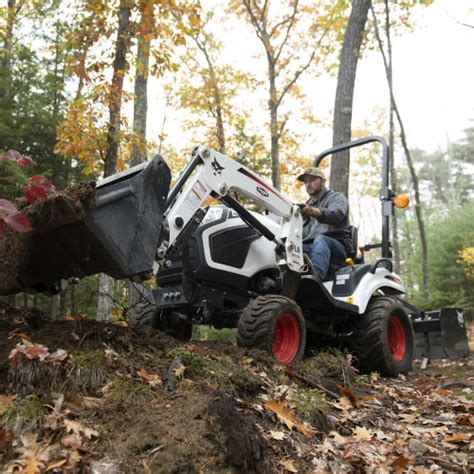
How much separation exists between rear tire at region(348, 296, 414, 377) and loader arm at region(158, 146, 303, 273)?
126 cm

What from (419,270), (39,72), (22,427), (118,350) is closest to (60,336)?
(118,350)

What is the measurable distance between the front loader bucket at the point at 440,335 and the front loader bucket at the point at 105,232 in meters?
5.21

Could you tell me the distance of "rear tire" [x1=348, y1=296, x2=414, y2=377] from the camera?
5734 millimetres

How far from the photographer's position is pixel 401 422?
383cm

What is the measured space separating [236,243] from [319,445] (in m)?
2.51

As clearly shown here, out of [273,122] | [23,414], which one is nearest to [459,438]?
[23,414]

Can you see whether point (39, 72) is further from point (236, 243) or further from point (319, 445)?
point (319, 445)

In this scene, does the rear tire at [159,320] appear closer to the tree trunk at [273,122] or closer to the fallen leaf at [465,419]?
the fallen leaf at [465,419]

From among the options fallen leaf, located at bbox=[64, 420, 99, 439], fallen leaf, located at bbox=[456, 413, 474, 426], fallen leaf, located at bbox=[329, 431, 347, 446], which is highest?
fallen leaf, located at bbox=[64, 420, 99, 439]

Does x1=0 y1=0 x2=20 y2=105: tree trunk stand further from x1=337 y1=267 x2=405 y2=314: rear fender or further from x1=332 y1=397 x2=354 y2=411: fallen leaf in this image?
x1=332 y1=397 x2=354 y2=411: fallen leaf

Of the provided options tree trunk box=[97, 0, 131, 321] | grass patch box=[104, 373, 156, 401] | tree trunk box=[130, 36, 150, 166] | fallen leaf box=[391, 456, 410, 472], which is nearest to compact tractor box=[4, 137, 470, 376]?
grass patch box=[104, 373, 156, 401]

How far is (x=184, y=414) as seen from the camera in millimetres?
2525

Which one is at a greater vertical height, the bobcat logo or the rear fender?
the bobcat logo

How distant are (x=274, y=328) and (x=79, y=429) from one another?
2275 mm
